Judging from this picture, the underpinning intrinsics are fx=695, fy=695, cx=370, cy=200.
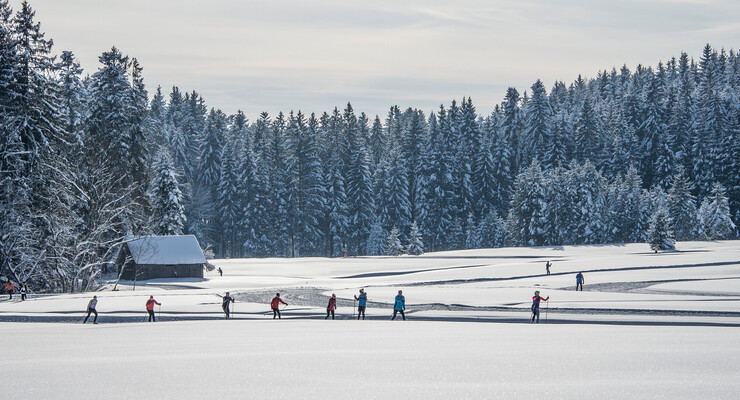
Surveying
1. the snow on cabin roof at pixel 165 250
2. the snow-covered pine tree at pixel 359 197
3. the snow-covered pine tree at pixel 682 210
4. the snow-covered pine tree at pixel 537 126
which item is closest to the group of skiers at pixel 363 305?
the snow on cabin roof at pixel 165 250

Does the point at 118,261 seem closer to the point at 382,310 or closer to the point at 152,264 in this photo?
the point at 152,264

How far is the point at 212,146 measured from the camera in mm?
112750

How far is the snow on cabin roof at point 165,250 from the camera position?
55.3m

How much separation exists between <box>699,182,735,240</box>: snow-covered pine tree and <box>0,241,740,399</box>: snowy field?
41.7 meters

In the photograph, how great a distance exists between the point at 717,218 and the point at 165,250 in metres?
63.6

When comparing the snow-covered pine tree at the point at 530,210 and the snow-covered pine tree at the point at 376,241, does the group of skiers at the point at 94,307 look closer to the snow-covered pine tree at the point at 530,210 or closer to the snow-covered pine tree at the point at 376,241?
the snow-covered pine tree at the point at 530,210

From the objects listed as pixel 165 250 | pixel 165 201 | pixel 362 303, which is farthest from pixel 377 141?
pixel 362 303

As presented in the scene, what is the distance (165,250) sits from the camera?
57.5 m

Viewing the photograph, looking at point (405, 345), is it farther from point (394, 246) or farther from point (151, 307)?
point (394, 246)

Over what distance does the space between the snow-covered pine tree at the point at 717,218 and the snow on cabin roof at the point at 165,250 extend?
195 feet

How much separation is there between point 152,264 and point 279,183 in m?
48.0

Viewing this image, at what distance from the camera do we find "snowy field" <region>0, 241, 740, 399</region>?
38.8 ft

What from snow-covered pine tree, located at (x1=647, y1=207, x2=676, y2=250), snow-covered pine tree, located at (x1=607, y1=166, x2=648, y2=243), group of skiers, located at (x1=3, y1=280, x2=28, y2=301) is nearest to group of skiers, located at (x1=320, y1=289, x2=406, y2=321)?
group of skiers, located at (x1=3, y1=280, x2=28, y2=301)

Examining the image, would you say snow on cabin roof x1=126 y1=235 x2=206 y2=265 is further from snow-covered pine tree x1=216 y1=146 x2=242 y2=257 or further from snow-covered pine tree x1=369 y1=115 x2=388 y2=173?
snow-covered pine tree x1=369 y1=115 x2=388 y2=173
